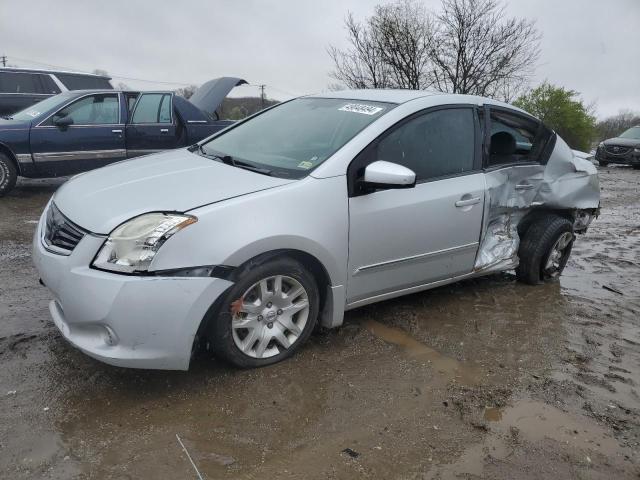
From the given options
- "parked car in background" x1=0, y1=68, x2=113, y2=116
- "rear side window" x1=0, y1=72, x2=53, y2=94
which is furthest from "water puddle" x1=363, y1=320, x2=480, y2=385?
"rear side window" x1=0, y1=72, x2=53, y2=94

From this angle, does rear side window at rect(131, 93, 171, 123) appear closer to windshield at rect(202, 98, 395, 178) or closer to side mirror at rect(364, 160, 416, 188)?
windshield at rect(202, 98, 395, 178)

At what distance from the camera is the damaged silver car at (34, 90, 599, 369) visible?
261cm

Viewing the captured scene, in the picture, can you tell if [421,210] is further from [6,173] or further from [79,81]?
[79,81]

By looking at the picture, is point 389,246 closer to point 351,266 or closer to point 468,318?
point 351,266

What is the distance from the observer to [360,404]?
2814 mm

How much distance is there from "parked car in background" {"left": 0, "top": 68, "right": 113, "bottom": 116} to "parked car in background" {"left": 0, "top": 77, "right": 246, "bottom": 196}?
283 cm

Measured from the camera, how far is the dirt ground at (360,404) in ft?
7.73

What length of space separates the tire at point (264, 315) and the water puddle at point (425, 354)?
661 millimetres

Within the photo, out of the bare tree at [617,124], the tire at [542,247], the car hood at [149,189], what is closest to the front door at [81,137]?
the car hood at [149,189]

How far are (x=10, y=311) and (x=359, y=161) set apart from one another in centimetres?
258

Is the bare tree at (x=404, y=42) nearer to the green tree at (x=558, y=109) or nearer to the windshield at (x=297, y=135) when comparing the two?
the green tree at (x=558, y=109)

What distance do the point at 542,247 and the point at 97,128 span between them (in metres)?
6.41

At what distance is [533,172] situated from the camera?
14.6ft

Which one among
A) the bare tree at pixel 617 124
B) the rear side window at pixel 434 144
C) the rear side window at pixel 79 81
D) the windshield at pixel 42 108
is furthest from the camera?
the bare tree at pixel 617 124
